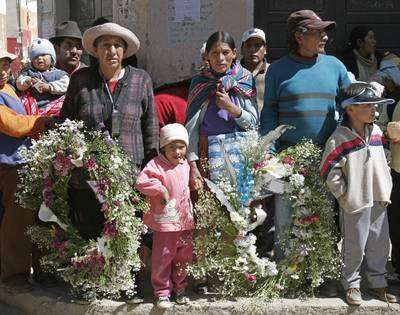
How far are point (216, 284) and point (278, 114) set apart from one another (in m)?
1.29

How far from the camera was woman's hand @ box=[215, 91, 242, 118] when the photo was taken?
14.2 feet

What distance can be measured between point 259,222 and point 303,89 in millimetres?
953

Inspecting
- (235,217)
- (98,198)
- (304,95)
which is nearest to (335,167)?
(304,95)

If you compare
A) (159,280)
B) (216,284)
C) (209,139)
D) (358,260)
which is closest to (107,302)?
(159,280)

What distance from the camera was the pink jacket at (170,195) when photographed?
13.7 ft

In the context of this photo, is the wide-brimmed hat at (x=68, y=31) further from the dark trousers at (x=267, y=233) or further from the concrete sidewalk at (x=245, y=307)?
the concrete sidewalk at (x=245, y=307)

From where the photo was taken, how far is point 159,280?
4.25 metres

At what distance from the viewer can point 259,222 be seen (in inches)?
170

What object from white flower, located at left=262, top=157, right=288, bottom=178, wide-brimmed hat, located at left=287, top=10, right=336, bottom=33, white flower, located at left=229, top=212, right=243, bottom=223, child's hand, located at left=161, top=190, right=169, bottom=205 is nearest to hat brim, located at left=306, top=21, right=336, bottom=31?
wide-brimmed hat, located at left=287, top=10, right=336, bottom=33

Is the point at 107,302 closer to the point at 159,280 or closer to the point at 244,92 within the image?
the point at 159,280

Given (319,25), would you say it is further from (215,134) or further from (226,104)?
(215,134)

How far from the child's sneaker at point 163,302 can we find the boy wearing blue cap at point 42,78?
1784 millimetres

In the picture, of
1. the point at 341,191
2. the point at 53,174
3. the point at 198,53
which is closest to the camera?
the point at 341,191

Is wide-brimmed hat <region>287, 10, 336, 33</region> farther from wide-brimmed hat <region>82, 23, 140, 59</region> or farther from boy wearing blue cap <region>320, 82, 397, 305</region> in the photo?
wide-brimmed hat <region>82, 23, 140, 59</region>
